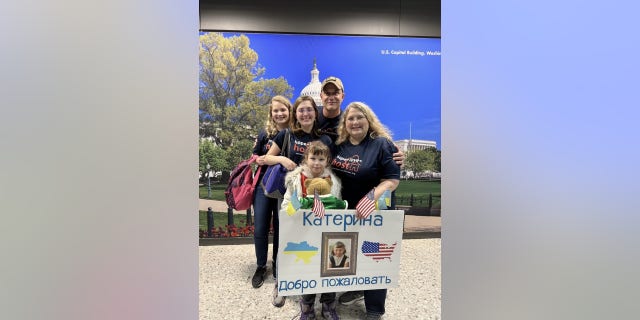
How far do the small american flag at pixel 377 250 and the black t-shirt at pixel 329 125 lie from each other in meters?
0.71

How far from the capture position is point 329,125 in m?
2.18

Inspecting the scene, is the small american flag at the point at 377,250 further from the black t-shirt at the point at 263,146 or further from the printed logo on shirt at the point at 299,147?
the black t-shirt at the point at 263,146

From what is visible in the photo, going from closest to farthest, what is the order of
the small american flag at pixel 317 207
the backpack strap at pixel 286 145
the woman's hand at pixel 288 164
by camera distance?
the small american flag at pixel 317 207 → the woman's hand at pixel 288 164 → the backpack strap at pixel 286 145

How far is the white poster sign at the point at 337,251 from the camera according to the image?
169 centimetres

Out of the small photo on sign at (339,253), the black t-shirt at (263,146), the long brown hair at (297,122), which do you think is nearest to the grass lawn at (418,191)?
the black t-shirt at (263,146)

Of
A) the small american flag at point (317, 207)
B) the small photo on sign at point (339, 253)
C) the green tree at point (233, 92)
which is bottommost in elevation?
the small photo on sign at point (339, 253)

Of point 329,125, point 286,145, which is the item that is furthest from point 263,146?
point 329,125

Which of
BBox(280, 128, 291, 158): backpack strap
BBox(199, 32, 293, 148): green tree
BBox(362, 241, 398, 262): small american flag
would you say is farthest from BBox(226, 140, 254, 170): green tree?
BBox(362, 241, 398, 262): small american flag

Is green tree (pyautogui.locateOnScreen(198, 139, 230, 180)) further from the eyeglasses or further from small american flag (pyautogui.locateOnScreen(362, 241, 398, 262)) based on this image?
small american flag (pyautogui.locateOnScreen(362, 241, 398, 262))

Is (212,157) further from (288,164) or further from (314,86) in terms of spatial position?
(288,164)

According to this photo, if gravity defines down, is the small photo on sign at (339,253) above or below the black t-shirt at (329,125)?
below

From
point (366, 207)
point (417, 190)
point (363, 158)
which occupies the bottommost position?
point (417, 190)

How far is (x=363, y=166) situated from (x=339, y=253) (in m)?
0.51
